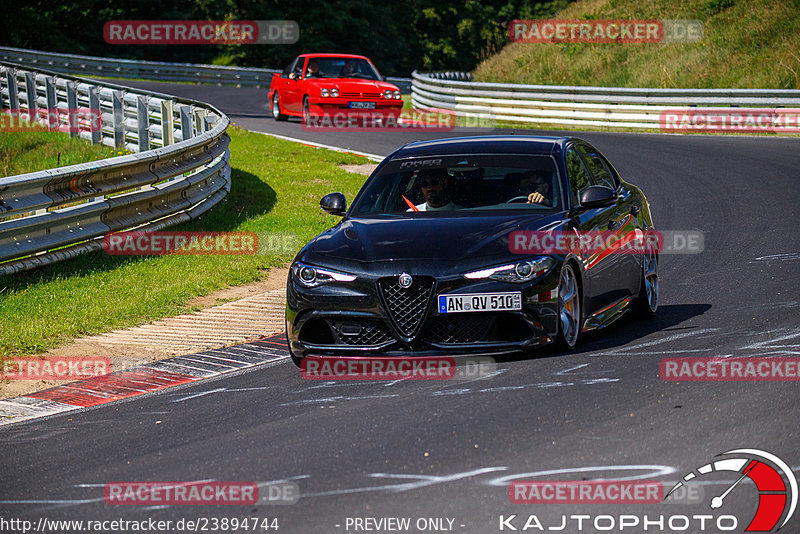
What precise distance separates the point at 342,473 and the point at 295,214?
33.5ft

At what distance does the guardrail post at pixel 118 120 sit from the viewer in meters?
20.7

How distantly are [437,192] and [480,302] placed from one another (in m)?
1.58

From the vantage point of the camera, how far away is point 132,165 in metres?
12.6

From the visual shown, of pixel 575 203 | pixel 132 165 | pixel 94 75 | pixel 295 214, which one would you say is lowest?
pixel 94 75

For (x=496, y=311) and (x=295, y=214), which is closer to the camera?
(x=496, y=311)

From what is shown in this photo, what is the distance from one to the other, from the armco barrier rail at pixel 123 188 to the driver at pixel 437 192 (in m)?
3.76

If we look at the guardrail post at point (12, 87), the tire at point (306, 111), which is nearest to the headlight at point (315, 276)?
the guardrail post at point (12, 87)

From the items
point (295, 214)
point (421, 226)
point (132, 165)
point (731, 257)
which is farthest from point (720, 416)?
point (295, 214)

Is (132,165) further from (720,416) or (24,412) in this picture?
(720,416)

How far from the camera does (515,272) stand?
7.50 m

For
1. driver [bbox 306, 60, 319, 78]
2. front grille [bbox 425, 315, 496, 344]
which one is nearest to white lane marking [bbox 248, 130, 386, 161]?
driver [bbox 306, 60, 319, 78]

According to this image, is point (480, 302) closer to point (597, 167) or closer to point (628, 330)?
point (628, 330)

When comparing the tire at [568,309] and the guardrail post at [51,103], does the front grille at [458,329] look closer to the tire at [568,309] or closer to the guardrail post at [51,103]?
the tire at [568,309]

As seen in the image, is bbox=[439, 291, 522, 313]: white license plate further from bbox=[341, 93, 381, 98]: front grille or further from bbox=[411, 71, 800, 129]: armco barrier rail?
bbox=[341, 93, 381, 98]: front grille
